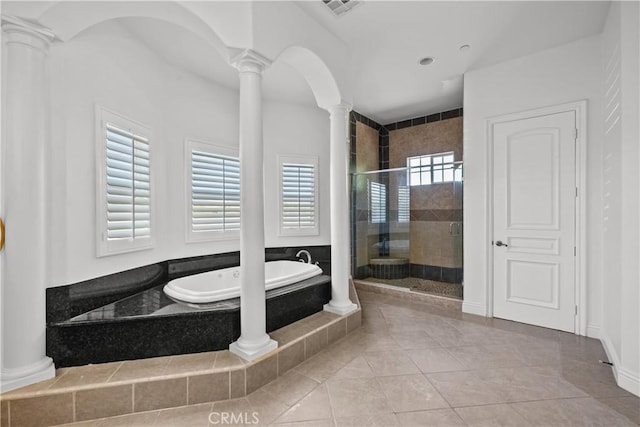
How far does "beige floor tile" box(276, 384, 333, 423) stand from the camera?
5.51 ft

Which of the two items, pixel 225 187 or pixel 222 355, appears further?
pixel 225 187

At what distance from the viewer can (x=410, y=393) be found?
74.9 inches

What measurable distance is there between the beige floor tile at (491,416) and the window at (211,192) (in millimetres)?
2845

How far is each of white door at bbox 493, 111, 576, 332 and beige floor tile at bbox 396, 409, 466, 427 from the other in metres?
1.91

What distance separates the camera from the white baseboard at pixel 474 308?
10.7ft

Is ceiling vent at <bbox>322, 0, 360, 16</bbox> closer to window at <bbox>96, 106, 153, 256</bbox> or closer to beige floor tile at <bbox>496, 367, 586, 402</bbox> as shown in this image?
window at <bbox>96, 106, 153, 256</bbox>

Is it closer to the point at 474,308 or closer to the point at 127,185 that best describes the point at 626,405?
the point at 474,308

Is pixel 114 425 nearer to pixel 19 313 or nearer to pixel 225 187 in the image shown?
pixel 19 313

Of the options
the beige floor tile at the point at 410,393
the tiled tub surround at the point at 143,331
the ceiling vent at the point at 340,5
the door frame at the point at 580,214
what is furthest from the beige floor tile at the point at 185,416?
the door frame at the point at 580,214

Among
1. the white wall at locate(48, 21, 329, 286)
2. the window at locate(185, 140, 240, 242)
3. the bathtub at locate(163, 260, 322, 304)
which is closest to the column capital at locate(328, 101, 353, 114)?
the white wall at locate(48, 21, 329, 286)

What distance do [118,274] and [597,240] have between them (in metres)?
4.21

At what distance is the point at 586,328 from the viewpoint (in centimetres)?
273

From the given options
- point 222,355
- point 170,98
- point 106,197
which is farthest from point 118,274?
point 170,98

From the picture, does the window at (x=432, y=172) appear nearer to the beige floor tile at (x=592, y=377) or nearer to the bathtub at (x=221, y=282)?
the bathtub at (x=221, y=282)
